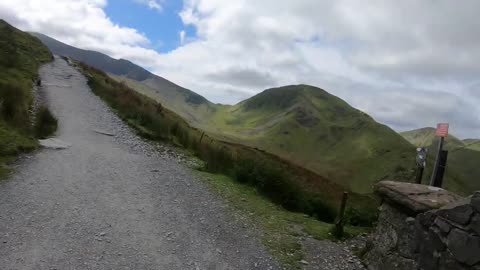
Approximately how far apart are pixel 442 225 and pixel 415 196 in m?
1.47

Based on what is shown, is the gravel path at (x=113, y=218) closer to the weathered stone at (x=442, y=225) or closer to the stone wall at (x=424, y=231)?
the stone wall at (x=424, y=231)

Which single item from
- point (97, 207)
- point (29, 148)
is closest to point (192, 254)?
point (97, 207)

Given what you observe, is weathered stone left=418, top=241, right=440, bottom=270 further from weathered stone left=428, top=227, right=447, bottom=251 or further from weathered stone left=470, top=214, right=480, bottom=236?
weathered stone left=470, top=214, right=480, bottom=236

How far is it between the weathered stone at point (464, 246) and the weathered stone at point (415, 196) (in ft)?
3.79

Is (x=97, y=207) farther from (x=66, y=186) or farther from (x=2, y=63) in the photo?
(x=2, y=63)

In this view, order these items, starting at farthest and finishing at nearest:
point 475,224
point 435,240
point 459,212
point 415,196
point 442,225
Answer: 1. point 415,196
2. point 435,240
3. point 442,225
4. point 459,212
5. point 475,224

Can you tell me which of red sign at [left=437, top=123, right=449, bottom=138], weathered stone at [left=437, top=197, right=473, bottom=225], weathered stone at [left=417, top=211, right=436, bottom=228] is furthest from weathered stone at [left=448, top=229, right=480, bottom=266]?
red sign at [left=437, top=123, right=449, bottom=138]

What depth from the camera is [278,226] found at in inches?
379

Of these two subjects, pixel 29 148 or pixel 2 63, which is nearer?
pixel 29 148

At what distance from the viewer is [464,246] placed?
5.20 metres

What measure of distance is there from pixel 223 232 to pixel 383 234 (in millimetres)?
3454

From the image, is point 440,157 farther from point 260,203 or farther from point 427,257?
point 260,203

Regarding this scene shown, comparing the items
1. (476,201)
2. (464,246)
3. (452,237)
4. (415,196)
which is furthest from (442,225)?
(415,196)

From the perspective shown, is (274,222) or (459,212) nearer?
(459,212)
